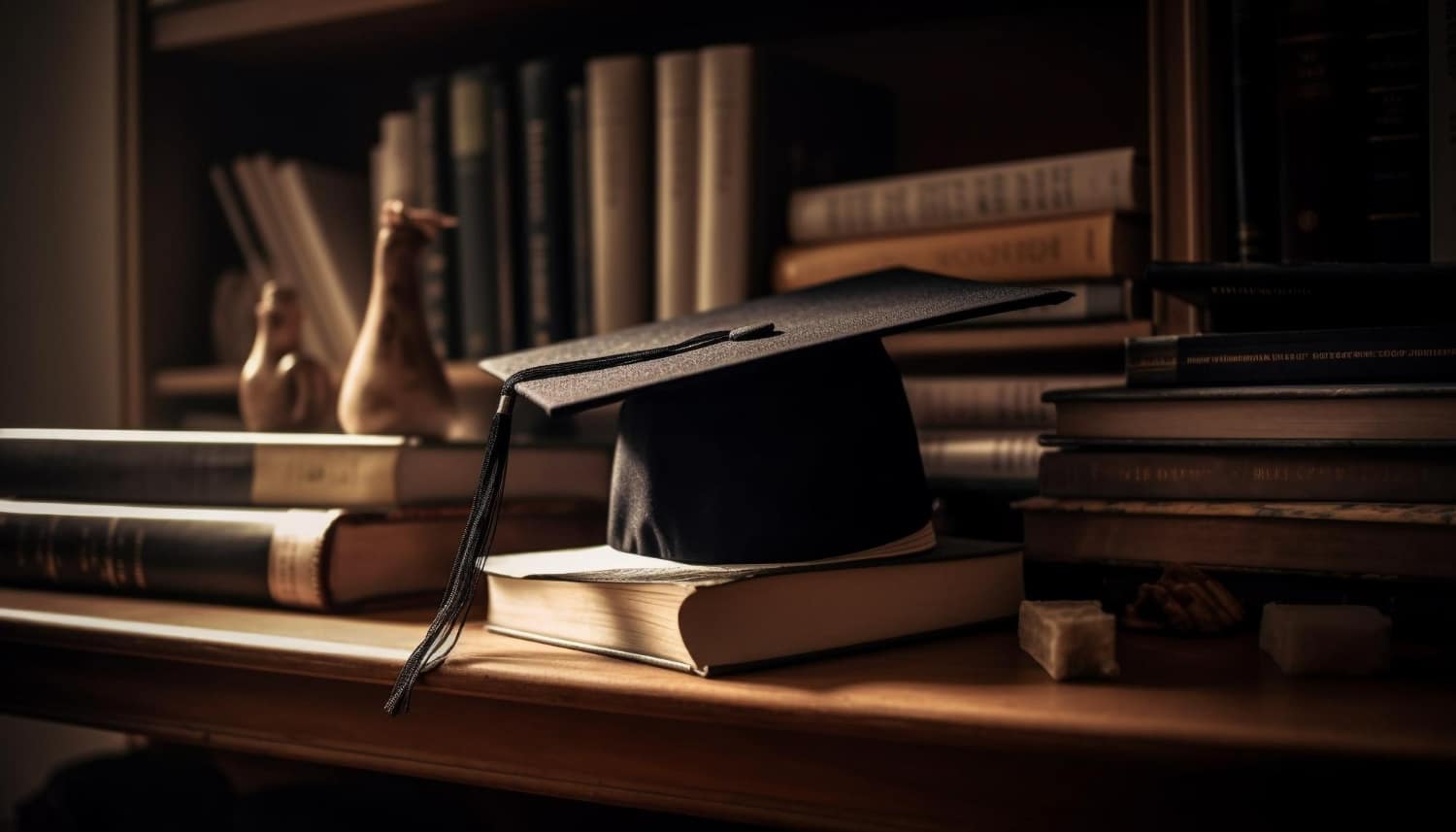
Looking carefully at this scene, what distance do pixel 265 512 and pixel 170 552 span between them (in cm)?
7

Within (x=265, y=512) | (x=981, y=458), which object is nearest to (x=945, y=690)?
(x=981, y=458)

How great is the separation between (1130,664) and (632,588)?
255 mm

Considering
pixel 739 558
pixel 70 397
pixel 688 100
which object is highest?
pixel 688 100

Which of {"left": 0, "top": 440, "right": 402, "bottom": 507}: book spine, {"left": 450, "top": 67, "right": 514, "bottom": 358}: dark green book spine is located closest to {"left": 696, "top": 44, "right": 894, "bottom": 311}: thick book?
{"left": 450, "top": 67, "right": 514, "bottom": 358}: dark green book spine

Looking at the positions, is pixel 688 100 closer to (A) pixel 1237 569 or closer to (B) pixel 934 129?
(B) pixel 934 129

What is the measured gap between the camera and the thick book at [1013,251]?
892 millimetres

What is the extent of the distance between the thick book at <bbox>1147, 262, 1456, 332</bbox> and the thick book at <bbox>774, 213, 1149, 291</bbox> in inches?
5.0

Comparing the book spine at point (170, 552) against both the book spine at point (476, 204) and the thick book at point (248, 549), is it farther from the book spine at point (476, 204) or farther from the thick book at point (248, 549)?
the book spine at point (476, 204)

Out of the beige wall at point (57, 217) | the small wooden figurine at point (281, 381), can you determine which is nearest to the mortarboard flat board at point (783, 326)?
the small wooden figurine at point (281, 381)

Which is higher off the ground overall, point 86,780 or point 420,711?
point 420,711

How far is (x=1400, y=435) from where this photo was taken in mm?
657

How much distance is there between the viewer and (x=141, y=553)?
0.87 meters

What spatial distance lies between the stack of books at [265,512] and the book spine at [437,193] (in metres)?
0.32

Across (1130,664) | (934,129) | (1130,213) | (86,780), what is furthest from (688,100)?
(86,780)
